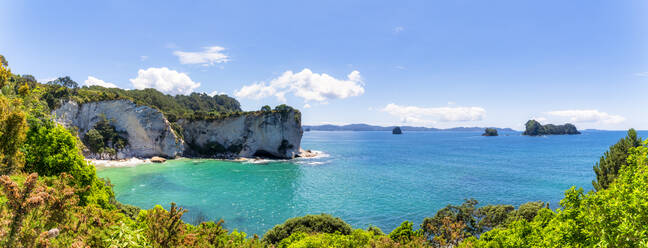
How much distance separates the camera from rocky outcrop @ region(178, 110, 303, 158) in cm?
6512

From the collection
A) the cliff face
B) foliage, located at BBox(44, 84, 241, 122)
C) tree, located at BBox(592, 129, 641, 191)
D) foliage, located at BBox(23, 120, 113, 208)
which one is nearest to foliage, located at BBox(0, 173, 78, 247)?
foliage, located at BBox(23, 120, 113, 208)

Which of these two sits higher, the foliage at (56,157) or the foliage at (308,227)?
the foliage at (56,157)

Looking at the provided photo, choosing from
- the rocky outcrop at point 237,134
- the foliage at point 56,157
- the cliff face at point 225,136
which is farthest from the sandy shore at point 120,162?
the foliage at point 56,157

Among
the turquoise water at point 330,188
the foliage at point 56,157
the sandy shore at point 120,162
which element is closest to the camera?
the foliage at point 56,157

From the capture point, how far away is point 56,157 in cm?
1316

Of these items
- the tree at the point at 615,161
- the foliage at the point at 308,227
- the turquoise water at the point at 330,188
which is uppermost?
the tree at the point at 615,161

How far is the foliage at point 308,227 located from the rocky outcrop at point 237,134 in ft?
162

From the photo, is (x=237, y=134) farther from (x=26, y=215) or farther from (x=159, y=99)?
(x=26, y=215)

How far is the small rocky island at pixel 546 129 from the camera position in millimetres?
180250

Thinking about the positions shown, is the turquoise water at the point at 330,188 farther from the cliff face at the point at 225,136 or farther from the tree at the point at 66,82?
the tree at the point at 66,82

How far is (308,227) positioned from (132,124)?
5500 cm

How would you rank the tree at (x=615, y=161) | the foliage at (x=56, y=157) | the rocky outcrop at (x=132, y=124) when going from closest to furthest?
the foliage at (x=56, y=157), the tree at (x=615, y=161), the rocky outcrop at (x=132, y=124)

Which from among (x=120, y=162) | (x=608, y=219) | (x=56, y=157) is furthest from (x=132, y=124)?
(x=608, y=219)

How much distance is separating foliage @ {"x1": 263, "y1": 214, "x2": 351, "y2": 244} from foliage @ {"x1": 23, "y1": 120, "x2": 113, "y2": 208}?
9060mm
